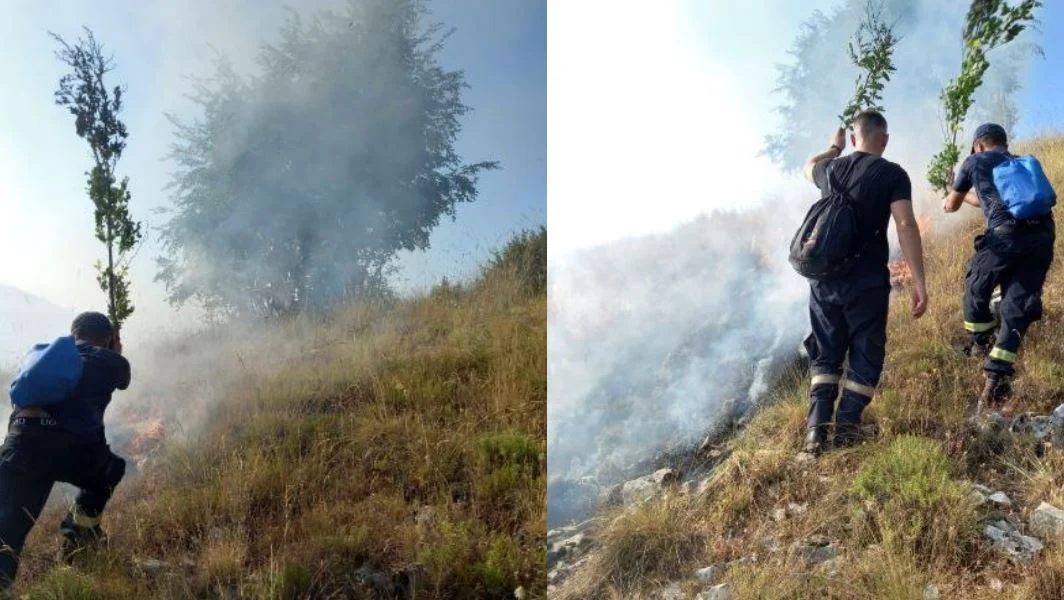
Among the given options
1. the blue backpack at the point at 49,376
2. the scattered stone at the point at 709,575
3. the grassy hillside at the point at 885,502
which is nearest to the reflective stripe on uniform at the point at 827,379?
the grassy hillside at the point at 885,502

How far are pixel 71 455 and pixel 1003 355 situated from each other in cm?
332

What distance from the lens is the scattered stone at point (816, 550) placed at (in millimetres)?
2547

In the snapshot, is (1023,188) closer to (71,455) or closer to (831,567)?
(831,567)

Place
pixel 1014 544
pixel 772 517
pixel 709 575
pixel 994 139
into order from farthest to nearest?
pixel 994 139 < pixel 772 517 < pixel 709 575 < pixel 1014 544

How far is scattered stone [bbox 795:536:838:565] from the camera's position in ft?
8.36

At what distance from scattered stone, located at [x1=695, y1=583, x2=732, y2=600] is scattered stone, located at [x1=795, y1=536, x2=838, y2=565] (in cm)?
26

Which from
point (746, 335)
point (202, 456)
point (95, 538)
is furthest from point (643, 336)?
point (95, 538)

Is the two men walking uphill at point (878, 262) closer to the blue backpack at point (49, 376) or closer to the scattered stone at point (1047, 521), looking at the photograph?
the scattered stone at point (1047, 521)

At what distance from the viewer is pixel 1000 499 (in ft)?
8.35

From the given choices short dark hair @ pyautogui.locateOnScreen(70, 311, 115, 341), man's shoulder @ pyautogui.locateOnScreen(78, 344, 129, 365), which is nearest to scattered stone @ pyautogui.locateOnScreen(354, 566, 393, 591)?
man's shoulder @ pyautogui.locateOnScreen(78, 344, 129, 365)

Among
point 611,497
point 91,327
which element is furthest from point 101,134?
A: point 611,497

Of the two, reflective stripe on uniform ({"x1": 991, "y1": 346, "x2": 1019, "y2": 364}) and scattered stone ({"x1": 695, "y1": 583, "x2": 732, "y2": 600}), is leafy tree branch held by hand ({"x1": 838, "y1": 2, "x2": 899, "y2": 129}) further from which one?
scattered stone ({"x1": 695, "y1": 583, "x2": 732, "y2": 600})

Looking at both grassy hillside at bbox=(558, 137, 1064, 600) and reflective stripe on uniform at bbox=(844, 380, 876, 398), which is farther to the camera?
reflective stripe on uniform at bbox=(844, 380, 876, 398)

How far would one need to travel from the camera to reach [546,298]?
3420mm
